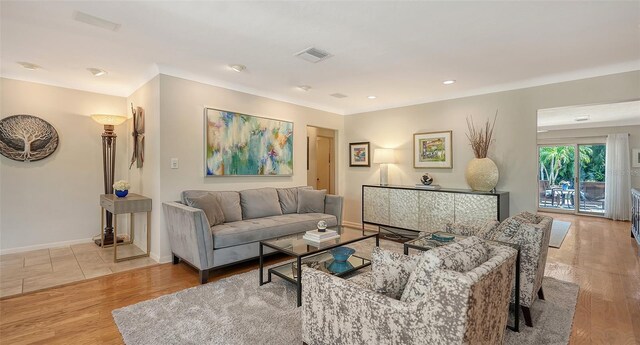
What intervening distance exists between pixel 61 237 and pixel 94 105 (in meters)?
1.97

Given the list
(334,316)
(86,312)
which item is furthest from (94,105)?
(334,316)

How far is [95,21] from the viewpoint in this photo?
95.3 inches

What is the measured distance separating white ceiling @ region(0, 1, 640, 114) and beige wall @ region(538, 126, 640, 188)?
5.25 m

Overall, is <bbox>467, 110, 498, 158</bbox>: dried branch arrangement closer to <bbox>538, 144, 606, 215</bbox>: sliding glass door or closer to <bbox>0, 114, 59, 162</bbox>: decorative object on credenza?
<bbox>538, 144, 606, 215</bbox>: sliding glass door

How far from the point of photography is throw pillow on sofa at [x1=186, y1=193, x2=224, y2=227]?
3.34 meters

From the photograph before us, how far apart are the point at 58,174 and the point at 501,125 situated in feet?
20.8

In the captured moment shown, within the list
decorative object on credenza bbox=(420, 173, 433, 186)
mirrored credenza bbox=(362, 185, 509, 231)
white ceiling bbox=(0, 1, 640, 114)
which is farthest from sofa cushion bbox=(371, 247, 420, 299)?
decorative object on credenza bbox=(420, 173, 433, 186)

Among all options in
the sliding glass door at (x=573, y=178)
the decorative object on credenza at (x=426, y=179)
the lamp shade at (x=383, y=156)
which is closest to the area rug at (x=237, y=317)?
the decorative object on credenza at (x=426, y=179)

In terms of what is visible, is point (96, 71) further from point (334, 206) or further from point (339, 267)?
point (339, 267)

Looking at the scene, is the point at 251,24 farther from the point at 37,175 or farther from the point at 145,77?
the point at 37,175

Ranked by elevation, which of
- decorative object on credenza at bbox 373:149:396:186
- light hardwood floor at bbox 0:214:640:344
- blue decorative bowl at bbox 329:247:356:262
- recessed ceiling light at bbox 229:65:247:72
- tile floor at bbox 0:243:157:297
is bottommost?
light hardwood floor at bbox 0:214:640:344

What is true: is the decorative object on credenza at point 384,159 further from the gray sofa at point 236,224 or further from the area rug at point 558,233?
the area rug at point 558,233

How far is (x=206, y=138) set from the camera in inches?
156

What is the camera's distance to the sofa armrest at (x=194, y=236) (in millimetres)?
2941
